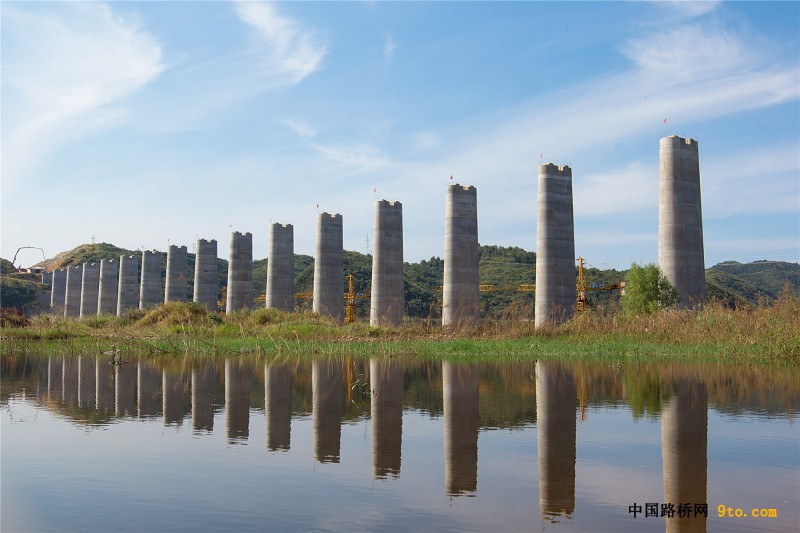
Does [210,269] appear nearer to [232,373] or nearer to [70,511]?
[232,373]

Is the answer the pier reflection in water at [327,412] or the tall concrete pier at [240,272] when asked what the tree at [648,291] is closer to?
the pier reflection in water at [327,412]

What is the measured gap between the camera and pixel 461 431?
6930mm

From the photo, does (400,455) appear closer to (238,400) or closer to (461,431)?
(461,431)

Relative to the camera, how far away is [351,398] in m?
9.30

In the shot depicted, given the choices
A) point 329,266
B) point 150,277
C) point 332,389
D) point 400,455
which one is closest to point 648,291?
point 329,266

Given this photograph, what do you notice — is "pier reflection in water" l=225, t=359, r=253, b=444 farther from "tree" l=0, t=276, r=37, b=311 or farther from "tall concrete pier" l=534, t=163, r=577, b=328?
"tree" l=0, t=276, r=37, b=311

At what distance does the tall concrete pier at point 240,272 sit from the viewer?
46750 millimetres

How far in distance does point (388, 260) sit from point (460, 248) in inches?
169

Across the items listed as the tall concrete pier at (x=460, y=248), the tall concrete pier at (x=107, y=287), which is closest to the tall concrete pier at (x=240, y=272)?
the tall concrete pier at (x=460, y=248)

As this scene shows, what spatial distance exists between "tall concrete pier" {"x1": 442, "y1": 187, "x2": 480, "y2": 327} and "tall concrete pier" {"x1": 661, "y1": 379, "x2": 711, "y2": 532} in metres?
23.9

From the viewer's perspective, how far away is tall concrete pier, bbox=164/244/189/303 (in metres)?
51.5

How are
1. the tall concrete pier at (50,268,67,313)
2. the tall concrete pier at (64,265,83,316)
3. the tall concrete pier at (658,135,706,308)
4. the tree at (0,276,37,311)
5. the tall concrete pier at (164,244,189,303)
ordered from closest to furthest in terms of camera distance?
the tall concrete pier at (658,135,706,308) < the tall concrete pier at (164,244,189,303) < the tall concrete pier at (64,265,83,316) < the tall concrete pier at (50,268,67,313) < the tree at (0,276,37,311)

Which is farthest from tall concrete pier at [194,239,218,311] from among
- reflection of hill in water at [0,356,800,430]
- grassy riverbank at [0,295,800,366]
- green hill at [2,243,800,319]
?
reflection of hill in water at [0,356,800,430]

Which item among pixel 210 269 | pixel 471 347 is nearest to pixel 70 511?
pixel 471 347
